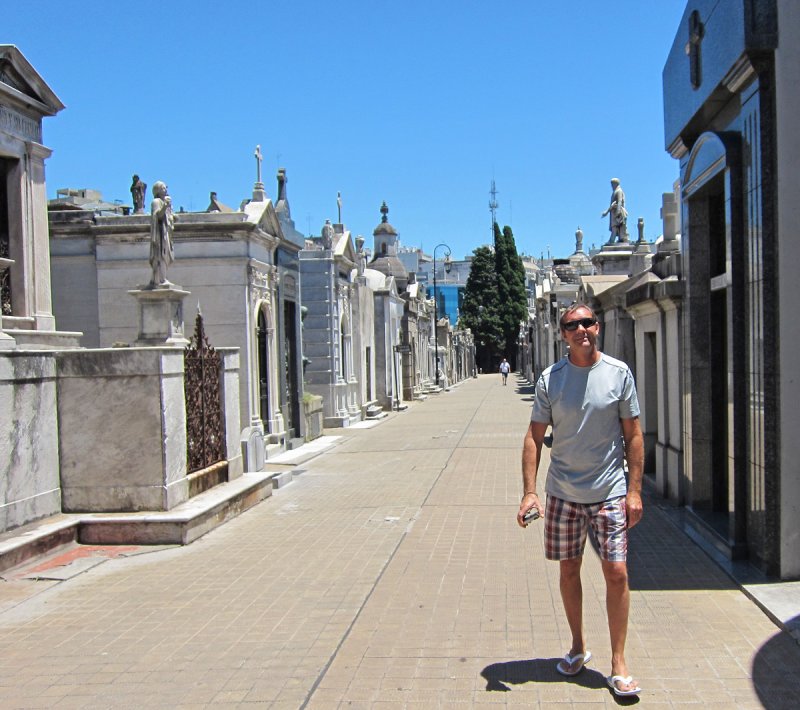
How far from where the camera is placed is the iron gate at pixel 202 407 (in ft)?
31.7

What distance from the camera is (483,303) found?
79.3 m

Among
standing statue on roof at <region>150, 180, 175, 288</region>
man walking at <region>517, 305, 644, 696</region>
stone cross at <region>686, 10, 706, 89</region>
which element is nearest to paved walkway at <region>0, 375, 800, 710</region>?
man walking at <region>517, 305, 644, 696</region>

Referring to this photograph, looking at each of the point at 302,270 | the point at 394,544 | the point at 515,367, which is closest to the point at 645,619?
the point at 394,544

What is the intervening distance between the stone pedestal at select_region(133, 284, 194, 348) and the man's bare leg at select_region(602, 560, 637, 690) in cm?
731

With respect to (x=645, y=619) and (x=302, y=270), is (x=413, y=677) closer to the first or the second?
(x=645, y=619)

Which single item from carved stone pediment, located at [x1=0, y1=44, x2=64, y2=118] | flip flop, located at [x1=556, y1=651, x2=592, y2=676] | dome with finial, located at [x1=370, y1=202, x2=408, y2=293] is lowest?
flip flop, located at [x1=556, y1=651, x2=592, y2=676]

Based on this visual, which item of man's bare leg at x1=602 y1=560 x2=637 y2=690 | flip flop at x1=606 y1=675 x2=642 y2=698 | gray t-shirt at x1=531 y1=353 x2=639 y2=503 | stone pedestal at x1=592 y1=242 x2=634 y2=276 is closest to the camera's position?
flip flop at x1=606 y1=675 x2=642 y2=698

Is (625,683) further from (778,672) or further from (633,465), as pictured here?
(633,465)

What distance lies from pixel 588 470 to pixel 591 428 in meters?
0.22

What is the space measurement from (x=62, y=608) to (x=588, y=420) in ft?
13.7

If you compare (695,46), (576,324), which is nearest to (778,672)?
(576,324)

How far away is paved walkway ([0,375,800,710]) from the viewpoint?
4.60m

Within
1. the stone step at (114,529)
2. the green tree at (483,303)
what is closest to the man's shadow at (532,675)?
the stone step at (114,529)

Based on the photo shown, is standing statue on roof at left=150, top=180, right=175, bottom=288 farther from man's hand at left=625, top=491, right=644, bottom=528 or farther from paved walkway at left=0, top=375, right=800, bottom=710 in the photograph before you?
man's hand at left=625, top=491, right=644, bottom=528
